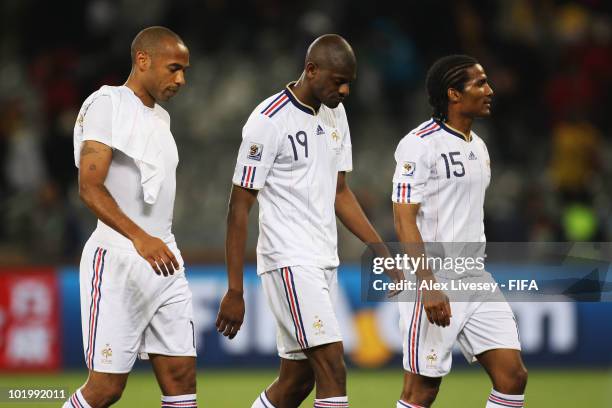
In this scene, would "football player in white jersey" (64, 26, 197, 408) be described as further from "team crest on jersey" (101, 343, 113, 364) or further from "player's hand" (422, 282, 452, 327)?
"player's hand" (422, 282, 452, 327)

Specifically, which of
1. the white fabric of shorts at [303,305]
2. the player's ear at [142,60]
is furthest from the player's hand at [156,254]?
the player's ear at [142,60]

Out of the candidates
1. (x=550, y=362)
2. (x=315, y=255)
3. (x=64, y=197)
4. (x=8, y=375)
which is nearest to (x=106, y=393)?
(x=315, y=255)

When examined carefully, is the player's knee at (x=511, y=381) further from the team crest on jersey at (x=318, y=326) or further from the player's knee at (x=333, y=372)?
the team crest on jersey at (x=318, y=326)

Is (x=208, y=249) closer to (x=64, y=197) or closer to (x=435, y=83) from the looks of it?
(x=64, y=197)

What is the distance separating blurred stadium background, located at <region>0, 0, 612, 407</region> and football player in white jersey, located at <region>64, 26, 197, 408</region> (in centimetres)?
412

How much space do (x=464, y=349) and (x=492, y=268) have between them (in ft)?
6.15

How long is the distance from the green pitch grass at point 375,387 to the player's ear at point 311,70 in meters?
3.71

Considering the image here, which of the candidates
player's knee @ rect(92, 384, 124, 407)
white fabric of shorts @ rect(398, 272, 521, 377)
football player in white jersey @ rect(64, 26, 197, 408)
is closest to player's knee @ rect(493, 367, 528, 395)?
white fabric of shorts @ rect(398, 272, 521, 377)

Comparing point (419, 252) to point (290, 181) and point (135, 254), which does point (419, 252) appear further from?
point (135, 254)

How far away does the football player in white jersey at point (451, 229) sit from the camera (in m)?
6.95

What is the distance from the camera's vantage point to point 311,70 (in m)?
6.91

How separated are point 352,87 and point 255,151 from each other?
348 inches

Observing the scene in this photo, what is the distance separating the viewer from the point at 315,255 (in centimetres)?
687

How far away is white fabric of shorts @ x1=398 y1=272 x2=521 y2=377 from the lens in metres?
7.01
